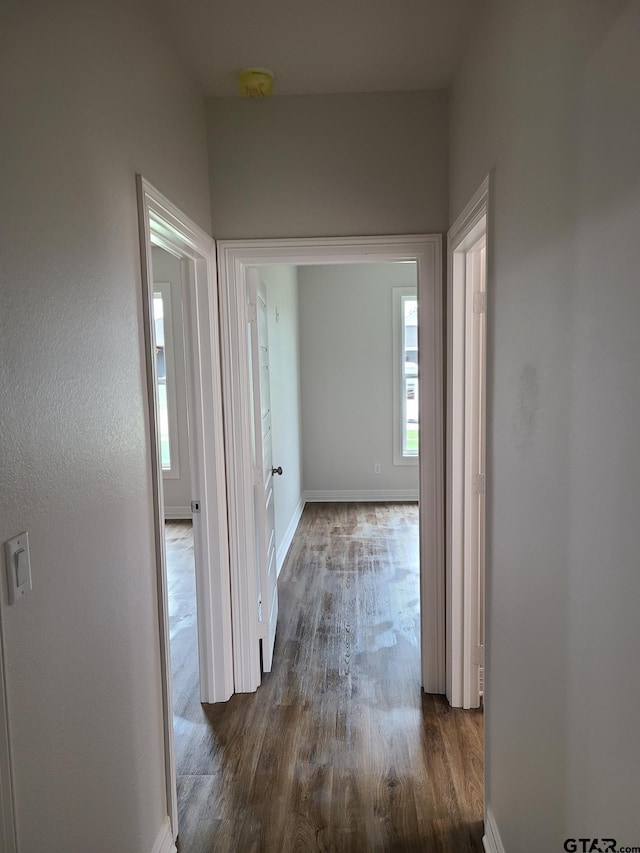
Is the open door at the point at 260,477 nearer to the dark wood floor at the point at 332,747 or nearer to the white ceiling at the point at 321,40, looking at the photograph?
the dark wood floor at the point at 332,747

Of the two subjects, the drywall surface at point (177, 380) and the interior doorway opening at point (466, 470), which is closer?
the interior doorway opening at point (466, 470)

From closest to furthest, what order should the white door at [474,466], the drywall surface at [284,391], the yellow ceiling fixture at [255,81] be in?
1. the yellow ceiling fixture at [255,81]
2. the white door at [474,466]
3. the drywall surface at [284,391]

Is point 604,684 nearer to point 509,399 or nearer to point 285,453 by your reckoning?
point 509,399

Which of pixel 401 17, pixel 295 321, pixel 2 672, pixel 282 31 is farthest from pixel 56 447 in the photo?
pixel 295 321

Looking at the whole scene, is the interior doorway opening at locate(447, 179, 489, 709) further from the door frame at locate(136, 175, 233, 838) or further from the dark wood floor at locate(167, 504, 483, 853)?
the door frame at locate(136, 175, 233, 838)

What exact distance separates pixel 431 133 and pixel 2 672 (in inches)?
97.0

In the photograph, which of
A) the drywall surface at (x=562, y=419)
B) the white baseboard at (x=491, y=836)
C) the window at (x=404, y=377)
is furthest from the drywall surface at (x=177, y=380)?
the drywall surface at (x=562, y=419)

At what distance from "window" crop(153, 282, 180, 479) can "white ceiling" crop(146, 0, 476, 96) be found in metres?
3.67

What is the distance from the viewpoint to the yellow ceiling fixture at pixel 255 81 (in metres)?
2.21

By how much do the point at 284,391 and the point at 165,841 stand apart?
366 cm

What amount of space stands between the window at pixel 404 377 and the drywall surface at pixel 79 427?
186 inches

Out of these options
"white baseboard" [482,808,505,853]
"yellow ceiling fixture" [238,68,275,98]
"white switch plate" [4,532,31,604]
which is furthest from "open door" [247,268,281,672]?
"white switch plate" [4,532,31,604]

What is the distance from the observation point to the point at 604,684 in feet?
3.18

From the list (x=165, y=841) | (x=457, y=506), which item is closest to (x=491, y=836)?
(x=165, y=841)
